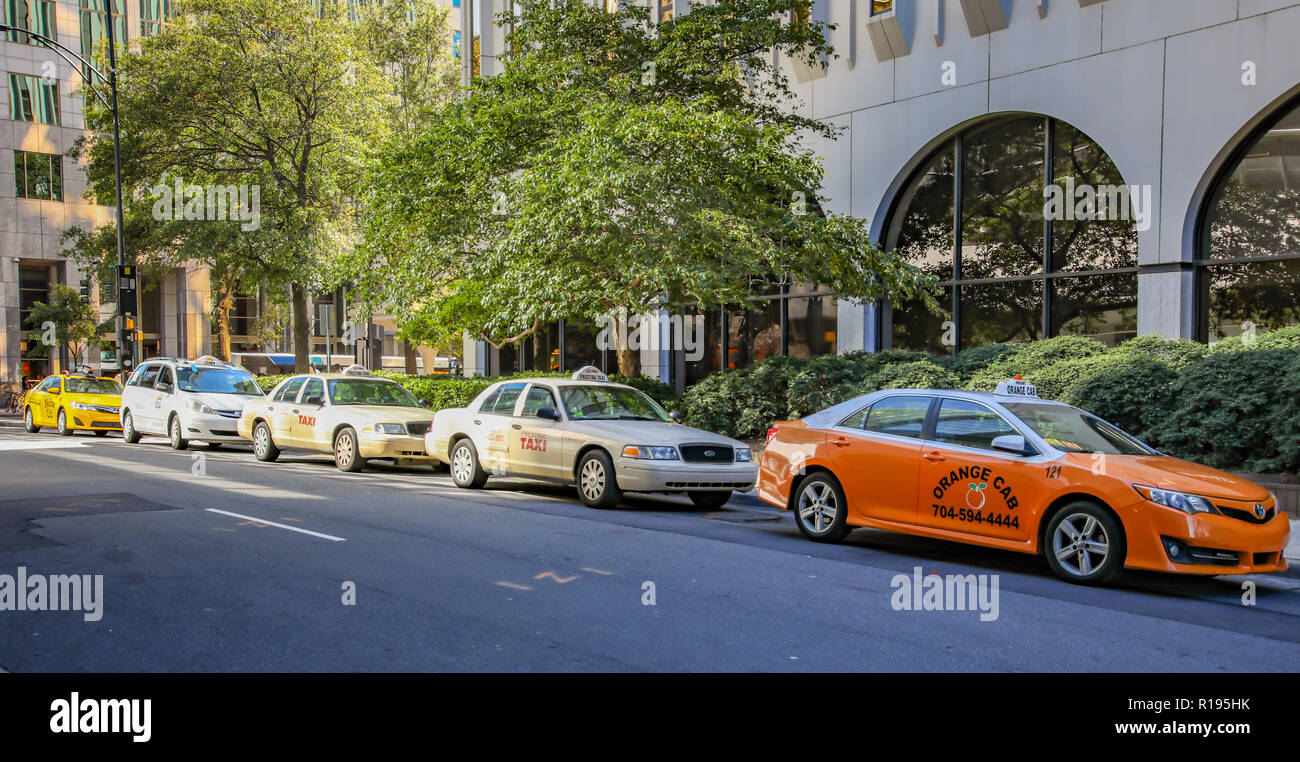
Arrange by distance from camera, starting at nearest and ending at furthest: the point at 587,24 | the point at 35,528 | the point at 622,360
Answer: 1. the point at 35,528
2. the point at 587,24
3. the point at 622,360

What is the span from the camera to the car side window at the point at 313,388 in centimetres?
1717

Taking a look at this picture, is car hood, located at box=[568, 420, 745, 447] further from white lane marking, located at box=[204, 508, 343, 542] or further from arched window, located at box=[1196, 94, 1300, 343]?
arched window, located at box=[1196, 94, 1300, 343]

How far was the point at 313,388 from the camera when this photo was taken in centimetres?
1733

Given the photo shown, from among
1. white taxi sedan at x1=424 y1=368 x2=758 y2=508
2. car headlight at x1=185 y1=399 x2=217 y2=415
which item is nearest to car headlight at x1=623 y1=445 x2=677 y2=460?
white taxi sedan at x1=424 y1=368 x2=758 y2=508

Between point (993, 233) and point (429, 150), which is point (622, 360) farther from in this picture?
point (993, 233)

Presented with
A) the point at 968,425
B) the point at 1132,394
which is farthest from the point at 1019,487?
the point at 1132,394

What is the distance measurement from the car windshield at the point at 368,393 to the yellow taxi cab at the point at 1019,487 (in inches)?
351

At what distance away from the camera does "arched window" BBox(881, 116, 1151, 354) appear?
1672cm

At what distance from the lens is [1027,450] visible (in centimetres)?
832

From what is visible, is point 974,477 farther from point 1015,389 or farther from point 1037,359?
point 1037,359

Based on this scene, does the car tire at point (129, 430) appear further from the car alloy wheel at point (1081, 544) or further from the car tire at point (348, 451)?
the car alloy wheel at point (1081, 544)

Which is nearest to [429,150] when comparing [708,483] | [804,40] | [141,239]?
[804,40]

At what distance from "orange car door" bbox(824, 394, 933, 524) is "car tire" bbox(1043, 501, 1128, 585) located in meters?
1.29

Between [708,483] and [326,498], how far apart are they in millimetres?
4579
